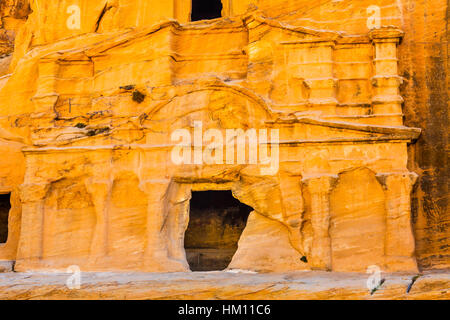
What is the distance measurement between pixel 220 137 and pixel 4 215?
659 centimetres

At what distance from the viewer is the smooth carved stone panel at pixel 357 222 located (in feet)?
37.7

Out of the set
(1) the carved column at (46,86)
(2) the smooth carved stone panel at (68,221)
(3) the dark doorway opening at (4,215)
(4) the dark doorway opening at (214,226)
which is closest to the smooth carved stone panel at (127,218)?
(2) the smooth carved stone panel at (68,221)

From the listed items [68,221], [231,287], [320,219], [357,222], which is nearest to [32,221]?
[68,221]

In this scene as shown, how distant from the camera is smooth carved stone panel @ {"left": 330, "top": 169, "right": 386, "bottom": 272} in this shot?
452 inches

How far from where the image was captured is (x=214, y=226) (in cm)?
1681

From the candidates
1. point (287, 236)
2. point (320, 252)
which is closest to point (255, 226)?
point (287, 236)

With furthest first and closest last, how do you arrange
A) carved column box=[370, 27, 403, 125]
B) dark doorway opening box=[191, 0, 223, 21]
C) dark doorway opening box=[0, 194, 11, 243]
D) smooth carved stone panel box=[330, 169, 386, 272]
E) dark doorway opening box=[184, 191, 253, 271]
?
dark doorway opening box=[191, 0, 223, 21]
dark doorway opening box=[184, 191, 253, 271]
dark doorway opening box=[0, 194, 11, 243]
carved column box=[370, 27, 403, 125]
smooth carved stone panel box=[330, 169, 386, 272]

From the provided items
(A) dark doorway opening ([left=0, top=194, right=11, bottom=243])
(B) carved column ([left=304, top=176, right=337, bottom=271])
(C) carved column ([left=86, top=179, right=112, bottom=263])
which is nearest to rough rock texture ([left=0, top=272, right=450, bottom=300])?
(B) carved column ([left=304, top=176, right=337, bottom=271])

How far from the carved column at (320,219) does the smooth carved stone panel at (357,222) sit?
0.57 feet

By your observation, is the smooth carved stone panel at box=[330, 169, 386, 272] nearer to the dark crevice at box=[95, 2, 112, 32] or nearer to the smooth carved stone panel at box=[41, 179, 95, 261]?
the smooth carved stone panel at box=[41, 179, 95, 261]

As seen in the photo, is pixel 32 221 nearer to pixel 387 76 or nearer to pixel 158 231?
pixel 158 231

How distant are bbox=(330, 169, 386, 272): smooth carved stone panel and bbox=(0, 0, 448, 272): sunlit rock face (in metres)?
0.03

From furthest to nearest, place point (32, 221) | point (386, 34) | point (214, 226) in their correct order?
point (214, 226) < point (32, 221) < point (386, 34)

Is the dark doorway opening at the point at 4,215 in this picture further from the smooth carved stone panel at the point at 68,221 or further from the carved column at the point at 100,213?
the carved column at the point at 100,213
